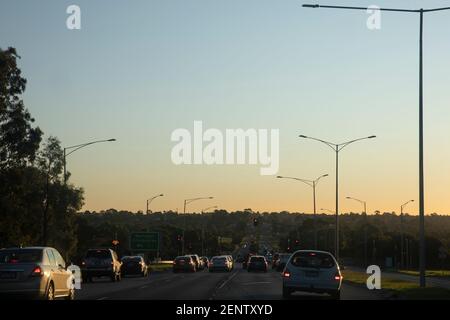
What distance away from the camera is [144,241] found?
89.6 meters

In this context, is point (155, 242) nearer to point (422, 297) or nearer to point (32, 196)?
point (32, 196)

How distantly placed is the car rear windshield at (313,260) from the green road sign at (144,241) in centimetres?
5936

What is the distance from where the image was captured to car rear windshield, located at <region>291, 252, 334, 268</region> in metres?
30.5

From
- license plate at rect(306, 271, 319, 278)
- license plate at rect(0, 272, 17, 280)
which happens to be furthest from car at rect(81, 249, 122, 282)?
license plate at rect(0, 272, 17, 280)

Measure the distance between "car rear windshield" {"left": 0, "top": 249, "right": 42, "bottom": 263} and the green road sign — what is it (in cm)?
6397

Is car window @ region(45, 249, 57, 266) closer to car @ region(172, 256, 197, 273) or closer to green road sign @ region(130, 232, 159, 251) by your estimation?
car @ region(172, 256, 197, 273)

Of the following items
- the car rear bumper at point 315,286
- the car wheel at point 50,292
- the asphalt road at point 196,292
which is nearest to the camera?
the car wheel at point 50,292

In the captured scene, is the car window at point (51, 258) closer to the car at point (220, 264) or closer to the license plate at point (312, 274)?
the license plate at point (312, 274)

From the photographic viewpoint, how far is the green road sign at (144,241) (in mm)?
89312

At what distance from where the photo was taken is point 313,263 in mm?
30578

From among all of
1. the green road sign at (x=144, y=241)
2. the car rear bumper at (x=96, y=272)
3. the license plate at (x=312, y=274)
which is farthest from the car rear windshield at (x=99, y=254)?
the green road sign at (x=144, y=241)

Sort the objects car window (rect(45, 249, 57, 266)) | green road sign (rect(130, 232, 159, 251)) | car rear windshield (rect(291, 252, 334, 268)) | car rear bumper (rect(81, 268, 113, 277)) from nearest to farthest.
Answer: car window (rect(45, 249, 57, 266)) → car rear windshield (rect(291, 252, 334, 268)) → car rear bumper (rect(81, 268, 113, 277)) → green road sign (rect(130, 232, 159, 251))

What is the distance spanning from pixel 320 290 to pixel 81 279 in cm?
2348
